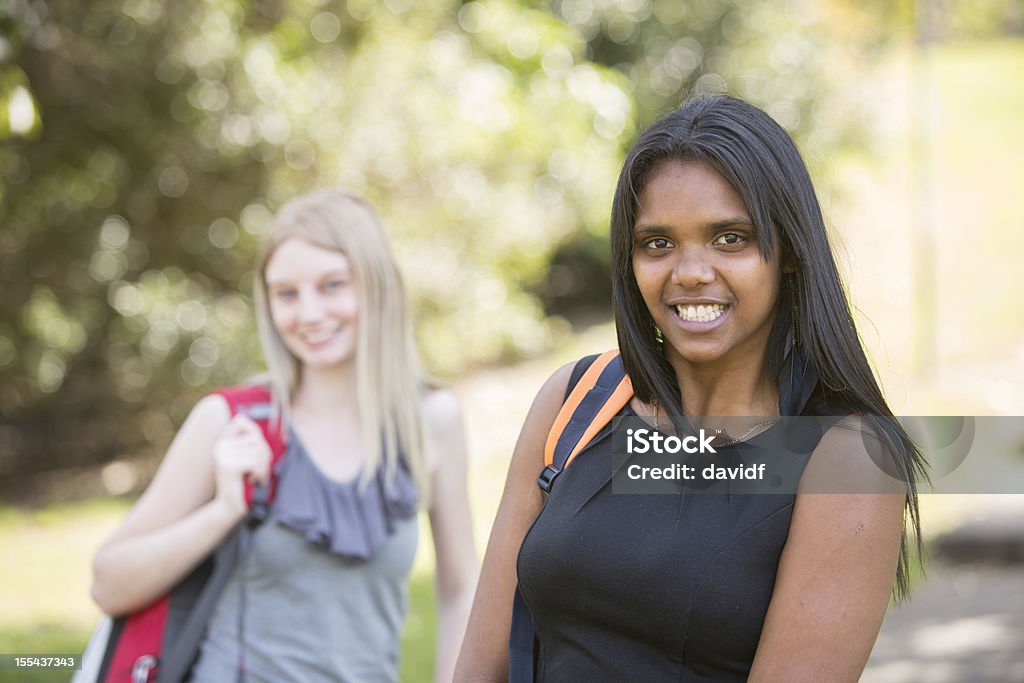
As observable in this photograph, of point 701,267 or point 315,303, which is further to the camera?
point 315,303

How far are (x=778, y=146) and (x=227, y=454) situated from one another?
1.57m

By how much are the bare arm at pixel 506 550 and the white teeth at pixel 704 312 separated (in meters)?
0.29

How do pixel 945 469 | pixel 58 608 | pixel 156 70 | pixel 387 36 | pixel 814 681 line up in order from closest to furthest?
1. pixel 814 681
2. pixel 945 469
3. pixel 58 608
4. pixel 156 70
5. pixel 387 36

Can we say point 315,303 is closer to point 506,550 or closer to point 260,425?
point 260,425

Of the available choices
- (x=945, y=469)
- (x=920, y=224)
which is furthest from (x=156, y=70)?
(x=920, y=224)

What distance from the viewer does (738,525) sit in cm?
176

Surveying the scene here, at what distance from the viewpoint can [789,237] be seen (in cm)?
183

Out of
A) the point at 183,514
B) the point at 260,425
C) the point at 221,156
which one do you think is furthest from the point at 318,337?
the point at 221,156

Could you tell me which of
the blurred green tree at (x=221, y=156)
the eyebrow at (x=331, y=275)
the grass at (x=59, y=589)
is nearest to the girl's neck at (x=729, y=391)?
the eyebrow at (x=331, y=275)

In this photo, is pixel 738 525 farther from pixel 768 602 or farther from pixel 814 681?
pixel 814 681

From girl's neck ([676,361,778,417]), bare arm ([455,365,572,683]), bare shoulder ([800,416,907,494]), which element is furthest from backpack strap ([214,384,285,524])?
bare shoulder ([800,416,907,494])

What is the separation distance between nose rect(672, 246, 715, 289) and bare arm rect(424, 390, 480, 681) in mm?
1369

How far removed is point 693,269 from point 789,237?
16cm

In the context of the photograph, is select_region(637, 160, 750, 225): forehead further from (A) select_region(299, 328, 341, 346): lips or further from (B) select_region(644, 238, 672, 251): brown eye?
(A) select_region(299, 328, 341, 346): lips
